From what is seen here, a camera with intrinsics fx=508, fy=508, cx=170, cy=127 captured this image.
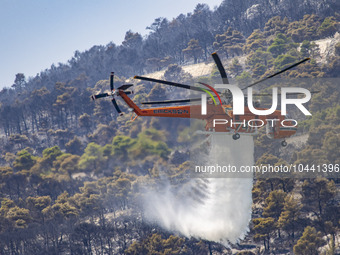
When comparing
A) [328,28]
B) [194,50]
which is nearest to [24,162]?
[194,50]

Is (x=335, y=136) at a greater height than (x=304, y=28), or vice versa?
(x=304, y=28)

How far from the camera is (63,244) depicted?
277 feet

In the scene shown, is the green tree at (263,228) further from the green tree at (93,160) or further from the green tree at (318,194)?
the green tree at (93,160)

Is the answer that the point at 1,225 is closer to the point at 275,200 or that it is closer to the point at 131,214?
the point at 131,214

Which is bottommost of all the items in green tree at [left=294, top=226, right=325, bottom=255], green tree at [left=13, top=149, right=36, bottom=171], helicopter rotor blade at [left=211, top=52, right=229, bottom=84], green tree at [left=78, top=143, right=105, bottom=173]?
green tree at [left=294, top=226, right=325, bottom=255]

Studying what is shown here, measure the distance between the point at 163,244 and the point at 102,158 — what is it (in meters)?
28.3

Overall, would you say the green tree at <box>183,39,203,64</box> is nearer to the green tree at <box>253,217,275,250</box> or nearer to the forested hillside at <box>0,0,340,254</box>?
the forested hillside at <box>0,0,340,254</box>

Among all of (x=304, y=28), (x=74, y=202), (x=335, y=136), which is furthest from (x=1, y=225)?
(x=304, y=28)

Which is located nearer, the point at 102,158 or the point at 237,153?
the point at 237,153

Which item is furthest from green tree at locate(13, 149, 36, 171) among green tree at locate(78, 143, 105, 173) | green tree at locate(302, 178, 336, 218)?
green tree at locate(302, 178, 336, 218)

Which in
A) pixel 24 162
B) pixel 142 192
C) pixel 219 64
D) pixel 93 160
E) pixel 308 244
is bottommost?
pixel 308 244

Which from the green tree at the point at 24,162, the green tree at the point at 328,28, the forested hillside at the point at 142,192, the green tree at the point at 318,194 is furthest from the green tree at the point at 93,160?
the green tree at the point at 328,28

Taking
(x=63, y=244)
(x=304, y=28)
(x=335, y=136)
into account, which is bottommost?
(x=63, y=244)

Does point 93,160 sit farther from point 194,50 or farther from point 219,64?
point 194,50
